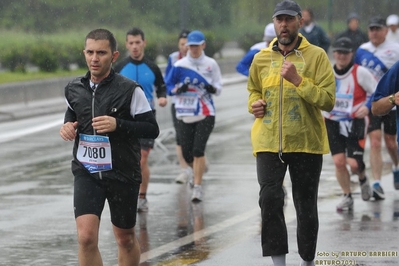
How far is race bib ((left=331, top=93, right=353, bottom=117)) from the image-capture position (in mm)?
11344

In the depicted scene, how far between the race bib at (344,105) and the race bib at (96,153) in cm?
466

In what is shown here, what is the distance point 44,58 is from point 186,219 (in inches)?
762

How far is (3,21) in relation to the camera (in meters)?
31.3

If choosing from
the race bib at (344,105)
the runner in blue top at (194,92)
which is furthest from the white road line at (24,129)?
the race bib at (344,105)

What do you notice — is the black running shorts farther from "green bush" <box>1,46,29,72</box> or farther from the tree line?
the tree line

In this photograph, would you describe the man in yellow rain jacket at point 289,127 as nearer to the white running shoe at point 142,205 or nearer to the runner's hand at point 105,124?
the runner's hand at point 105,124

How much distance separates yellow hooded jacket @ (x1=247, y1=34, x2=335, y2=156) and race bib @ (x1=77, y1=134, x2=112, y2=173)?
1343 mm

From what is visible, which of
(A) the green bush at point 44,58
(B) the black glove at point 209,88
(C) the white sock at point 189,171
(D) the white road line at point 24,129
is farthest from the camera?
(A) the green bush at point 44,58

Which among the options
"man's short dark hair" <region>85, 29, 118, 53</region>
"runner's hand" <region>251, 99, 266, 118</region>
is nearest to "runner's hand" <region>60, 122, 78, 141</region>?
"man's short dark hair" <region>85, 29, 118, 53</region>

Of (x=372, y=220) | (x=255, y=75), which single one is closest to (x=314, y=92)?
(x=255, y=75)

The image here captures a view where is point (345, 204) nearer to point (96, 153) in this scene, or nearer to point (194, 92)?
point (194, 92)

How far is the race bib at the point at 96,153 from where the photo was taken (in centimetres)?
712

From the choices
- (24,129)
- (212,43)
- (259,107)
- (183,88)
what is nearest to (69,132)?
(259,107)

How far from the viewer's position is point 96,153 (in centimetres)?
711
